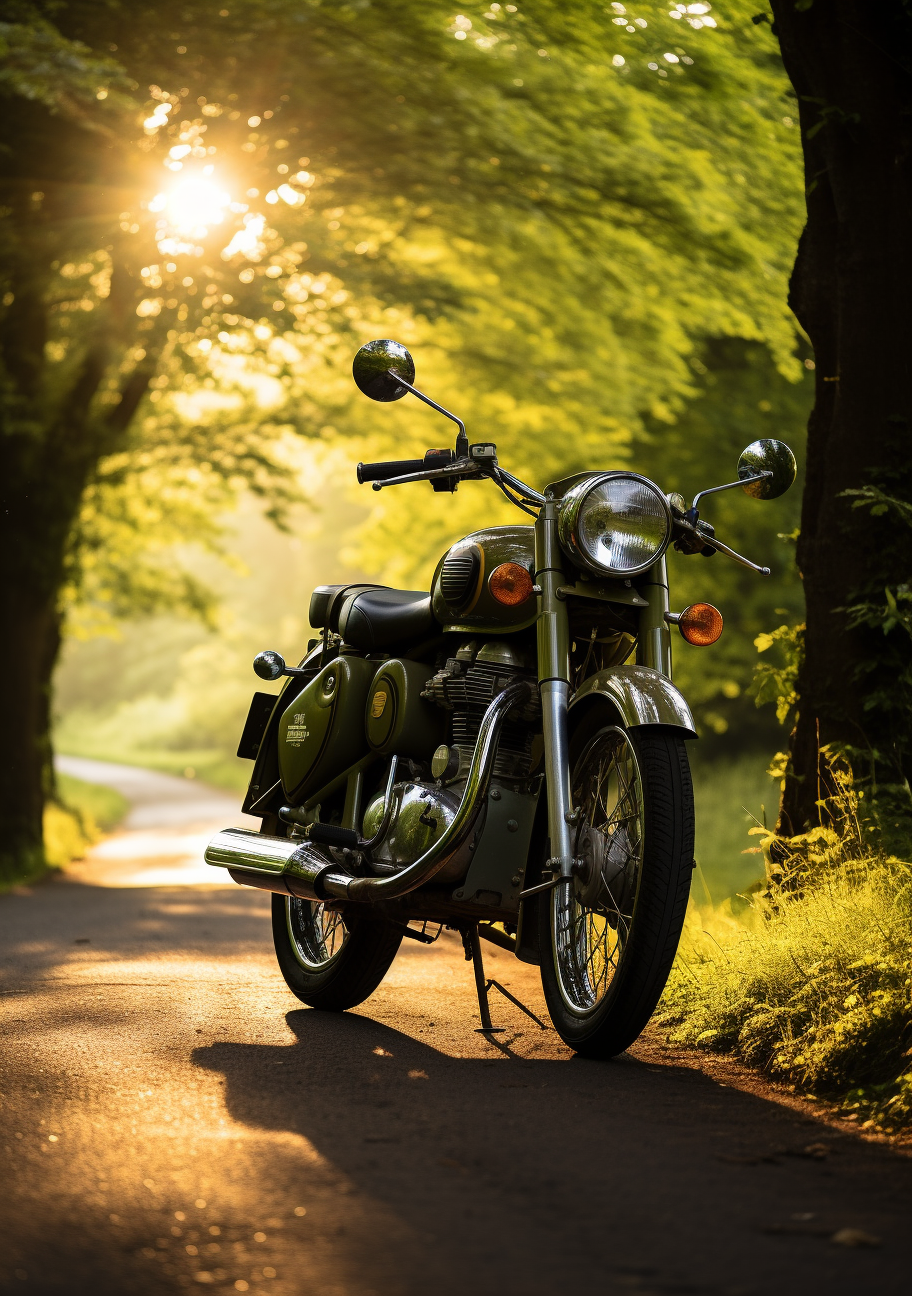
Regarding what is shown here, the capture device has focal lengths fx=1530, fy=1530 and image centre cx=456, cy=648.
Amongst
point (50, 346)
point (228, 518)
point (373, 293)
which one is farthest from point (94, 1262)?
point (228, 518)

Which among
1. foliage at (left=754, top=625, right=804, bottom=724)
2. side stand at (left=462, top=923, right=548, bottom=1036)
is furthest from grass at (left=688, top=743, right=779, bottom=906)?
side stand at (left=462, top=923, right=548, bottom=1036)

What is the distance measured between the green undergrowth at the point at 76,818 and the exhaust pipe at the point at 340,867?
1115 cm

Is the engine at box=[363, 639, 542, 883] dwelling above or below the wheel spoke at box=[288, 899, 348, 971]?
above

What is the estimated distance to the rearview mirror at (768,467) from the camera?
17.3ft

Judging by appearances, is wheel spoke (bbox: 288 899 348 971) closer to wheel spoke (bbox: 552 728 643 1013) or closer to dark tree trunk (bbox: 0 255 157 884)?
wheel spoke (bbox: 552 728 643 1013)

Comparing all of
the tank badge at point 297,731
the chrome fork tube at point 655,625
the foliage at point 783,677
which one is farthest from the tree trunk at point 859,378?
the tank badge at point 297,731

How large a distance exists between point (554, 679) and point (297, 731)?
1.76 meters

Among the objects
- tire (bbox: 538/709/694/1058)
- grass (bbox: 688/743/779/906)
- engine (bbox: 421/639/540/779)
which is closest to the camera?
tire (bbox: 538/709/694/1058)

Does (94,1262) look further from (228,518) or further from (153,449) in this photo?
(228,518)

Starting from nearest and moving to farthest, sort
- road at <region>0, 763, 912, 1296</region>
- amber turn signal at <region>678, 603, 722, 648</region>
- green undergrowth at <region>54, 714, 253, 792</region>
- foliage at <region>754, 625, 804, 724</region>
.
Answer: road at <region>0, 763, 912, 1296</region> < amber turn signal at <region>678, 603, 722, 648</region> < foliage at <region>754, 625, 804, 724</region> < green undergrowth at <region>54, 714, 253, 792</region>

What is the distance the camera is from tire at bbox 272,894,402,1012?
18.1 feet

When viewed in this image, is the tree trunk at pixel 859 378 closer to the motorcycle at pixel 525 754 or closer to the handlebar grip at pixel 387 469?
the motorcycle at pixel 525 754

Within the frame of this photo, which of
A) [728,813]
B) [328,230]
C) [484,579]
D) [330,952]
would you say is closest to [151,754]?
[728,813]

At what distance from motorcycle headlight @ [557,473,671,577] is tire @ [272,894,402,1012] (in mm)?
1635
